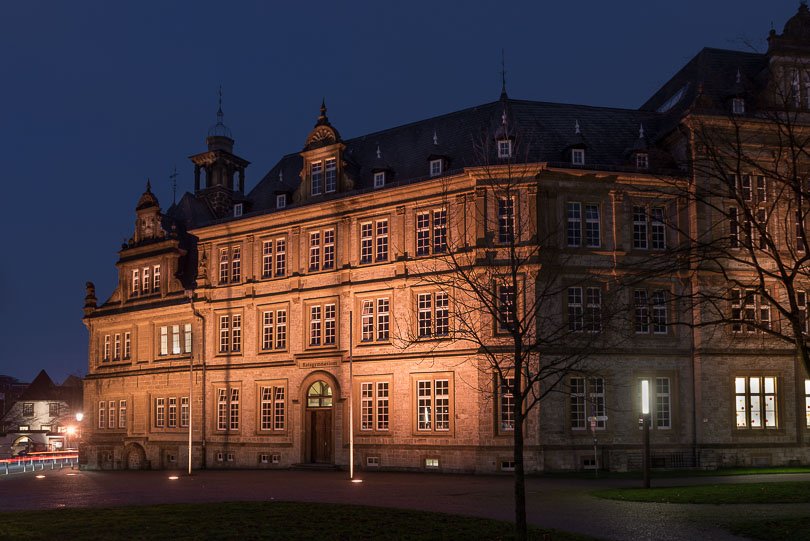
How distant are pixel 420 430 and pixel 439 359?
11.5ft

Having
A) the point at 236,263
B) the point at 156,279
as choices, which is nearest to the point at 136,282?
the point at 156,279

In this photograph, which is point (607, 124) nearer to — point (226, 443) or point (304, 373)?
point (304, 373)

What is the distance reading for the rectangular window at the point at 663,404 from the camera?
132 ft

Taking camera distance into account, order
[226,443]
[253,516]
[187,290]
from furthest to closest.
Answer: [187,290] → [226,443] → [253,516]

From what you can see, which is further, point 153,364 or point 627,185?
point 153,364

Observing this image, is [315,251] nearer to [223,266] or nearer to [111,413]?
[223,266]

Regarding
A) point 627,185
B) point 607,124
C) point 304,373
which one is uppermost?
point 607,124

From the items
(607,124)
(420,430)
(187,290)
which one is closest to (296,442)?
(420,430)

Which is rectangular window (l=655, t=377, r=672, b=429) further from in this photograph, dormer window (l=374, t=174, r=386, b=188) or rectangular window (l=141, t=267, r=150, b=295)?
rectangular window (l=141, t=267, r=150, b=295)

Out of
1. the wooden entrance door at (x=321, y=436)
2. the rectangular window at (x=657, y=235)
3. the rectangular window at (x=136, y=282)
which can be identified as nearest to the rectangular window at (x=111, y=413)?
the rectangular window at (x=136, y=282)

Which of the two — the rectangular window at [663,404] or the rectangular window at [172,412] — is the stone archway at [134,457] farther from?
the rectangular window at [663,404]

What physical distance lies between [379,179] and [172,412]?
2128cm

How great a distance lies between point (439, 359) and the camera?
41656 millimetres

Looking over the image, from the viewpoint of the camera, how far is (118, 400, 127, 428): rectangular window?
60094 millimetres
